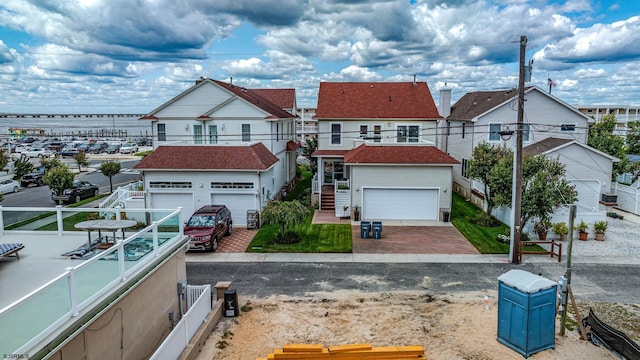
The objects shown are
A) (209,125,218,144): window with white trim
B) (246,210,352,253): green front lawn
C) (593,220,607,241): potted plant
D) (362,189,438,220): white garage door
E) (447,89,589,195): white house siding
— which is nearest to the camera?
(246,210,352,253): green front lawn

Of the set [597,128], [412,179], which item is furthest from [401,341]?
[597,128]

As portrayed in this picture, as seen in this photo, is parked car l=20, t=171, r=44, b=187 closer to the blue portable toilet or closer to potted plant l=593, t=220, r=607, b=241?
the blue portable toilet

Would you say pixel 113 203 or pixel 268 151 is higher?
pixel 268 151

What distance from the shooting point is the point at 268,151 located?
29172 millimetres

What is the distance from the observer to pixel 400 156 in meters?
25.6

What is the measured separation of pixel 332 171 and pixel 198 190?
10.7m

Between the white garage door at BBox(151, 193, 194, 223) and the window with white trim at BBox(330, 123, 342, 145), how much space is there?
11.5 metres

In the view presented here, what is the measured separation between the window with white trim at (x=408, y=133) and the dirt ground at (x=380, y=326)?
1803 centimetres

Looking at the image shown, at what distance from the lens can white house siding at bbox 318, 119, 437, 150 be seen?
31.3 meters

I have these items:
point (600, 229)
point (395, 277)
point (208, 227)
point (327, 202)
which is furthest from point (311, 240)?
point (600, 229)

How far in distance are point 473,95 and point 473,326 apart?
31.3m

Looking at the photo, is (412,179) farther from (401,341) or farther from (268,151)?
(401,341)

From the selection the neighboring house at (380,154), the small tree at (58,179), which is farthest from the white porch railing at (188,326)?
the small tree at (58,179)

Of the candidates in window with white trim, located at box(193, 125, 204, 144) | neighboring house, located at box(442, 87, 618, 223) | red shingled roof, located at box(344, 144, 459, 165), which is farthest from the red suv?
neighboring house, located at box(442, 87, 618, 223)
